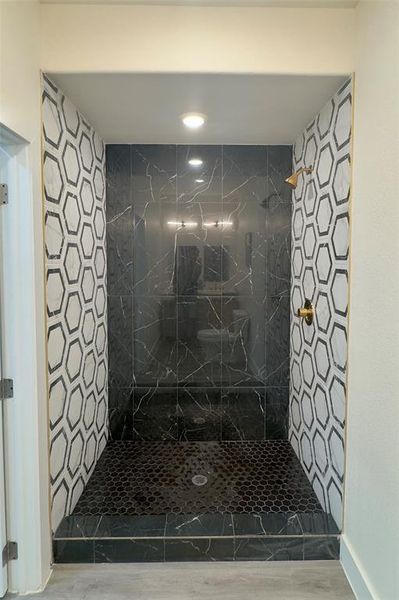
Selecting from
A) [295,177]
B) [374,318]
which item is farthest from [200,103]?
[374,318]

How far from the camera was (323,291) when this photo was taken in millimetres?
2062

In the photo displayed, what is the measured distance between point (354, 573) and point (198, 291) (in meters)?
1.87

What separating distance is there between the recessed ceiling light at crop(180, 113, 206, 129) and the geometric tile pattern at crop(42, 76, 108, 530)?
0.62m

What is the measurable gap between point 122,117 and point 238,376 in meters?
1.97

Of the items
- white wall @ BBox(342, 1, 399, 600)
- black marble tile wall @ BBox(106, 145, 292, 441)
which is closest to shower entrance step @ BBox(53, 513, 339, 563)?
white wall @ BBox(342, 1, 399, 600)

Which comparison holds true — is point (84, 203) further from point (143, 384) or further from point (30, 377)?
point (143, 384)

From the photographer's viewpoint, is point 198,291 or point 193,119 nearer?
point 193,119

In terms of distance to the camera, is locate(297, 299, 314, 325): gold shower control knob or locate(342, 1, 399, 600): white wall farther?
locate(297, 299, 314, 325): gold shower control knob

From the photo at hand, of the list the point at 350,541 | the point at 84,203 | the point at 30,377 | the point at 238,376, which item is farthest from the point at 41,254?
the point at 350,541

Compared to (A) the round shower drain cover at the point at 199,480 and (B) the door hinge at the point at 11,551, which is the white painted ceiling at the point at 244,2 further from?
(A) the round shower drain cover at the point at 199,480

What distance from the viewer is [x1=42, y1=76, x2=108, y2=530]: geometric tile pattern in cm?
179

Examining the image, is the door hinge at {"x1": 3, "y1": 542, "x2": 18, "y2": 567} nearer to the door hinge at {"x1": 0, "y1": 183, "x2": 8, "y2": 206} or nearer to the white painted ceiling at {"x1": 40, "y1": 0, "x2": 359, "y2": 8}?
the door hinge at {"x1": 0, "y1": 183, "x2": 8, "y2": 206}

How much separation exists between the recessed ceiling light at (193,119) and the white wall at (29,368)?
82cm

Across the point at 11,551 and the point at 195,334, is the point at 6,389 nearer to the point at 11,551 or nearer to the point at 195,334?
the point at 11,551
